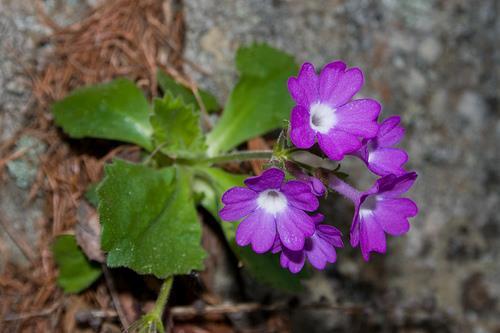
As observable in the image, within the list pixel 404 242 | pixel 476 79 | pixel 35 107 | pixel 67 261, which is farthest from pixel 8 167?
pixel 476 79

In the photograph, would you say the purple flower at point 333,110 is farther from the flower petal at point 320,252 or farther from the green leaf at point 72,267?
the green leaf at point 72,267

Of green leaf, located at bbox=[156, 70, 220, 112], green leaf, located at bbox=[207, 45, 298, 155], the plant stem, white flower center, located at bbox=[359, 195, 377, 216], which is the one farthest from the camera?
green leaf, located at bbox=[207, 45, 298, 155]

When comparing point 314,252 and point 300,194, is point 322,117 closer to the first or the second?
point 300,194

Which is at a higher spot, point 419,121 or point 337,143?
point 337,143

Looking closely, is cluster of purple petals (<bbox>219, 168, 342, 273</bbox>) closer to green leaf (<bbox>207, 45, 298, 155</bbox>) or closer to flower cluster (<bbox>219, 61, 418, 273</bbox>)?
flower cluster (<bbox>219, 61, 418, 273</bbox>)

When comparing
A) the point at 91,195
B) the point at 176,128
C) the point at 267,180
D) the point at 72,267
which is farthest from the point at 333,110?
the point at 72,267

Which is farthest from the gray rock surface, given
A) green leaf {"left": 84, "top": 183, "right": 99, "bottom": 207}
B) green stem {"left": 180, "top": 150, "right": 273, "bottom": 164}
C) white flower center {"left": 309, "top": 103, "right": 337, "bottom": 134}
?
white flower center {"left": 309, "top": 103, "right": 337, "bottom": 134}

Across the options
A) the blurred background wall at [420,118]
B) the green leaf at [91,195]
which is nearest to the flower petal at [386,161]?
the blurred background wall at [420,118]
